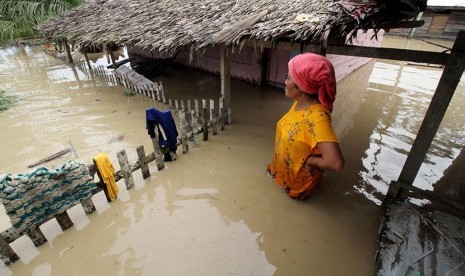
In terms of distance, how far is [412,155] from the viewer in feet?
10.5

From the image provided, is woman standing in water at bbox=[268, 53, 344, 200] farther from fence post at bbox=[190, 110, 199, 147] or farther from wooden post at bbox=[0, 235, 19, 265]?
wooden post at bbox=[0, 235, 19, 265]

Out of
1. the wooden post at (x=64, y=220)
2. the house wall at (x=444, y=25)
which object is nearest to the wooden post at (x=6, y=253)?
the wooden post at (x=64, y=220)

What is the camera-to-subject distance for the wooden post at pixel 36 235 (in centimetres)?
307

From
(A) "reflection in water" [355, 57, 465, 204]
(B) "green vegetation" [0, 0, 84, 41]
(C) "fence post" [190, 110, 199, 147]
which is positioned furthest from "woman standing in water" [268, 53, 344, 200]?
(B) "green vegetation" [0, 0, 84, 41]

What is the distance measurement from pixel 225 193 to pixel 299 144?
5.79 ft

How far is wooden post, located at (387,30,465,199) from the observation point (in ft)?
8.43

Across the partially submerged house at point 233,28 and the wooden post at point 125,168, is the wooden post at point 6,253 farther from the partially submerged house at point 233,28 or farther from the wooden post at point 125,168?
the partially submerged house at point 233,28

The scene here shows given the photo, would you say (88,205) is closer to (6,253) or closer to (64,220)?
(64,220)

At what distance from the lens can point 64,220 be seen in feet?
11.1

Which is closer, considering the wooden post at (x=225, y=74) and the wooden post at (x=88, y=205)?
the wooden post at (x=88, y=205)

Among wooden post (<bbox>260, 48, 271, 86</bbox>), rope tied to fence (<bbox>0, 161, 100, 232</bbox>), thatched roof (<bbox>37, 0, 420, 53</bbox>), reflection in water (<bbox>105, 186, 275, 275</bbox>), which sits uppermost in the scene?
thatched roof (<bbox>37, 0, 420, 53</bbox>)

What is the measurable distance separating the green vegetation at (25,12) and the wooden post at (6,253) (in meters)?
18.1

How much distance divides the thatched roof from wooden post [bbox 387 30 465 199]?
3.36ft

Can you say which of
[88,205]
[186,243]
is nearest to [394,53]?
[186,243]
